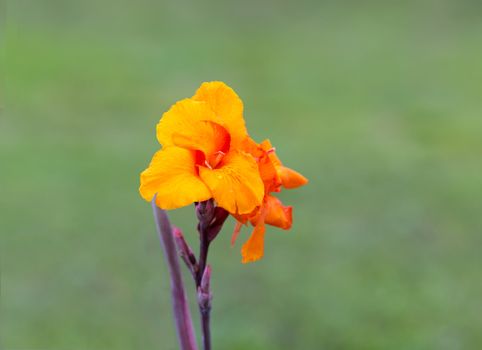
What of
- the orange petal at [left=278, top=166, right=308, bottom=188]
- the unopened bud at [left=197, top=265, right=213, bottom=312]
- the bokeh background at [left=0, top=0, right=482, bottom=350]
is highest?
the bokeh background at [left=0, top=0, right=482, bottom=350]

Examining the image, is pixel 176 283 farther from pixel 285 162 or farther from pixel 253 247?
pixel 285 162

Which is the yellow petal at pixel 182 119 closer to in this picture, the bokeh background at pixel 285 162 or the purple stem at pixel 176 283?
the purple stem at pixel 176 283

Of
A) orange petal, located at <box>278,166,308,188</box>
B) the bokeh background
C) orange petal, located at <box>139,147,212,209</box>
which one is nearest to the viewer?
orange petal, located at <box>139,147,212,209</box>

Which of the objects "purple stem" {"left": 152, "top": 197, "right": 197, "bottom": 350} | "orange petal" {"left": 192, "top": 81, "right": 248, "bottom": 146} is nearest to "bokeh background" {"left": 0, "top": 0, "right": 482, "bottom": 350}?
"purple stem" {"left": 152, "top": 197, "right": 197, "bottom": 350}

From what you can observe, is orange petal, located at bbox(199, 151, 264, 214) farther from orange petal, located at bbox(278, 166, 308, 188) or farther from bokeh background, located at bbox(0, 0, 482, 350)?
bokeh background, located at bbox(0, 0, 482, 350)

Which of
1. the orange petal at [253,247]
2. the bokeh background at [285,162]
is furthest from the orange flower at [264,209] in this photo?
the bokeh background at [285,162]

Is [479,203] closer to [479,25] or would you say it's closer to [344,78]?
[344,78]

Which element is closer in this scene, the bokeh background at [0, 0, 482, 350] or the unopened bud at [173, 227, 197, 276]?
the unopened bud at [173, 227, 197, 276]
